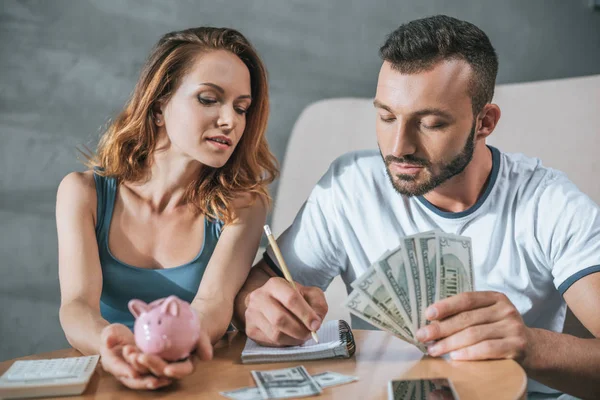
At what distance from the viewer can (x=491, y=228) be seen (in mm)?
1650

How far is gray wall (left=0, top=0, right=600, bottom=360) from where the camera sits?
9.29 ft

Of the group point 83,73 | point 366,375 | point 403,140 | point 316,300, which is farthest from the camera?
point 83,73

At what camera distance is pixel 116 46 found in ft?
9.41

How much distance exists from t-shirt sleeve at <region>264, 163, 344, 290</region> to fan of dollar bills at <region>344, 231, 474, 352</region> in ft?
1.99

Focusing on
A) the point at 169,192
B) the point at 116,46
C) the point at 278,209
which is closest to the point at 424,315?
the point at 169,192

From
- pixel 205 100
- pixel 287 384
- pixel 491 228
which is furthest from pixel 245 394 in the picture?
pixel 205 100

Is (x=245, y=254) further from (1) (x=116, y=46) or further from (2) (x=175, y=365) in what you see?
(1) (x=116, y=46)

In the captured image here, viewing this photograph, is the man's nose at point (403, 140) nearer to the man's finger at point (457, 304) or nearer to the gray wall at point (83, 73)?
the man's finger at point (457, 304)

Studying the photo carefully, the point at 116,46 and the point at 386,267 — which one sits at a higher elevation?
the point at 116,46

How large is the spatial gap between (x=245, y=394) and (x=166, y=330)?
0.16 m

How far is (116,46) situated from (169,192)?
1.23 meters

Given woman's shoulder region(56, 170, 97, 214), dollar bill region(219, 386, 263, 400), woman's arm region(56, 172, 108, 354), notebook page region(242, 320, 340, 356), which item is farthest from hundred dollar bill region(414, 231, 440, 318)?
woman's shoulder region(56, 170, 97, 214)

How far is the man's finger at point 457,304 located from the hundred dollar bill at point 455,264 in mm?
49

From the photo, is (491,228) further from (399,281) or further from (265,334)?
(265,334)
